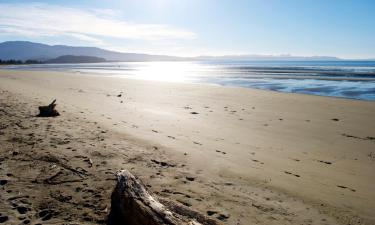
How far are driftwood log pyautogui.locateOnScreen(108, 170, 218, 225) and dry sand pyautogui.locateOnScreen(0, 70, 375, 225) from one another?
0.32 metres

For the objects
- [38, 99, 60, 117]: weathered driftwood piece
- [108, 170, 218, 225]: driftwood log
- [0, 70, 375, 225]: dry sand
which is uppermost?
[38, 99, 60, 117]: weathered driftwood piece

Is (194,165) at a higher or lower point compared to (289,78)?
lower

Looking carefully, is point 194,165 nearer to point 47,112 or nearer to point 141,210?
point 141,210

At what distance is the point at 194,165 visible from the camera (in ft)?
17.2

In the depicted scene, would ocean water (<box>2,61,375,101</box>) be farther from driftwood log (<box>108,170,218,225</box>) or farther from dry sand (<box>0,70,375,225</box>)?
driftwood log (<box>108,170,218,225</box>)

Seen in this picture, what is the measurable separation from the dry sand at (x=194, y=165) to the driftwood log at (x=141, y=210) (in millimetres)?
319

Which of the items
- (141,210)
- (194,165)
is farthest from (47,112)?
(141,210)

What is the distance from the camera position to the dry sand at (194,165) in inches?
148

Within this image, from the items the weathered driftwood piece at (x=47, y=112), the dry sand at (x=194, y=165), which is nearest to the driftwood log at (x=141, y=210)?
the dry sand at (x=194, y=165)

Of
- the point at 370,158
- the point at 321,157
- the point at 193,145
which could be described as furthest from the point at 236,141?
the point at 370,158

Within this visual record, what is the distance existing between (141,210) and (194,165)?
2.29 m

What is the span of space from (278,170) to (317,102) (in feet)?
32.8

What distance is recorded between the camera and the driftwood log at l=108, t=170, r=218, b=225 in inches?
115

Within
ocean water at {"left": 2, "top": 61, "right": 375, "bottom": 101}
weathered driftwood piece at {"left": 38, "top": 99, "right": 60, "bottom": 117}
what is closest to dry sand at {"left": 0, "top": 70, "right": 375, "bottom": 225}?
weathered driftwood piece at {"left": 38, "top": 99, "right": 60, "bottom": 117}
